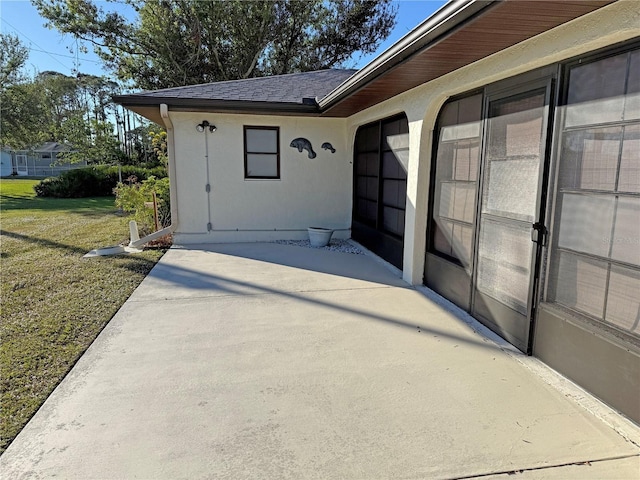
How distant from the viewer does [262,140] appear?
8305 mm

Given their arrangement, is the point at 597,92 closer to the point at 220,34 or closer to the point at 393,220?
the point at 393,220

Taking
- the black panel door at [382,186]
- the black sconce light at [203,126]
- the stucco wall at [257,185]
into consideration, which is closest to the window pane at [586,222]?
the black panel door at [382,186]

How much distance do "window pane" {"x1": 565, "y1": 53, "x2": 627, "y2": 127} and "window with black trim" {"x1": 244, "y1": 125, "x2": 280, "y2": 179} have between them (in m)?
6.11

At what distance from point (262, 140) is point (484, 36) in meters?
5.69

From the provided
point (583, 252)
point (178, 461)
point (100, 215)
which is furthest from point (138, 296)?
point (100, 215)

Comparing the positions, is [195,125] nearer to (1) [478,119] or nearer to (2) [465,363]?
(1) [478,119]

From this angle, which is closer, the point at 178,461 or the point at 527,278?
the point at 178,461

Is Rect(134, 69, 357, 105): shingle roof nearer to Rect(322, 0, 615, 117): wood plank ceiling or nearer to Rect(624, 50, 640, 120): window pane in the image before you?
Rect(322, 0, 615, 117): wood plank ceiling

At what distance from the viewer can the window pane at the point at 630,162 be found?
2.45 meters

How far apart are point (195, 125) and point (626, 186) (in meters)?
7.19

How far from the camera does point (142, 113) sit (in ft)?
25.6

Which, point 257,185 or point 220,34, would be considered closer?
point 257,185

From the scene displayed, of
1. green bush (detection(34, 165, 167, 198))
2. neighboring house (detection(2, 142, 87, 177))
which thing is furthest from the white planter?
neighboring house (detection(2, 142, 87, 177))

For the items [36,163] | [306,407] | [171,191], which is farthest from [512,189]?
[36,163]
